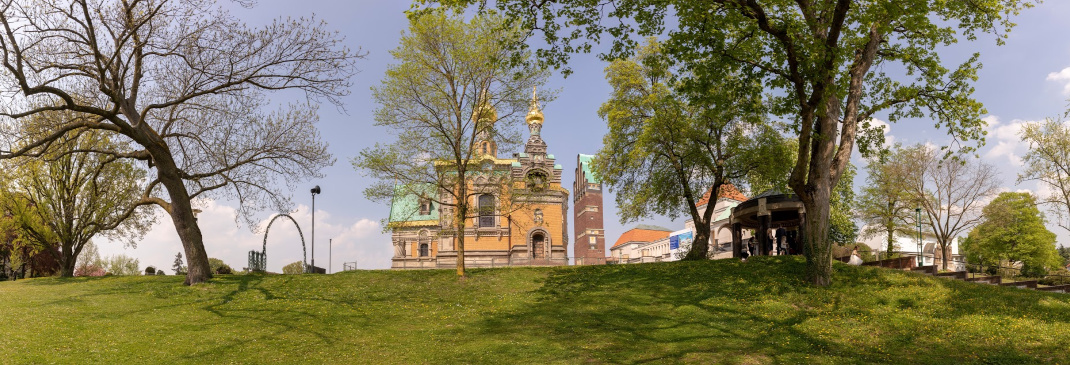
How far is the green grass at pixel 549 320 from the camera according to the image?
1570cm

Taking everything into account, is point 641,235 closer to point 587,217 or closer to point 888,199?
point 587,217

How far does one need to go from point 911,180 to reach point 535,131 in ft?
96.4

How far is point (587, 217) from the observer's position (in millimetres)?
62000

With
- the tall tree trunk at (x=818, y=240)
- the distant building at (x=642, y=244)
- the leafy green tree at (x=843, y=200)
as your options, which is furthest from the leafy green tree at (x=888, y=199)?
the distant building at (x=642, y=244)

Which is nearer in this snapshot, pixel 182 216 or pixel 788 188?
pixel 182 216

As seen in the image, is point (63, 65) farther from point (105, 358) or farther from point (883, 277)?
point (883, 277)

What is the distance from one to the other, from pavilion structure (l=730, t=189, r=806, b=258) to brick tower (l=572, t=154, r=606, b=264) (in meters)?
25.5

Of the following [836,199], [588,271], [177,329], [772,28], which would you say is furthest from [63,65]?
[836,199]

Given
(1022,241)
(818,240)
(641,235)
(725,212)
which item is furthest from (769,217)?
(641,235)

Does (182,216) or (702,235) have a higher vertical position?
(182,216)

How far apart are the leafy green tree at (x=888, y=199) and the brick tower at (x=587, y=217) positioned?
22279 mm

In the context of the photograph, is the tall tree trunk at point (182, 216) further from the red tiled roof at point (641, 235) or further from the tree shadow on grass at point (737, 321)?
the red tiled roof at point (641, 235)

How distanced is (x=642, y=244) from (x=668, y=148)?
58537mm

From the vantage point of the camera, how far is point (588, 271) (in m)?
28.4
